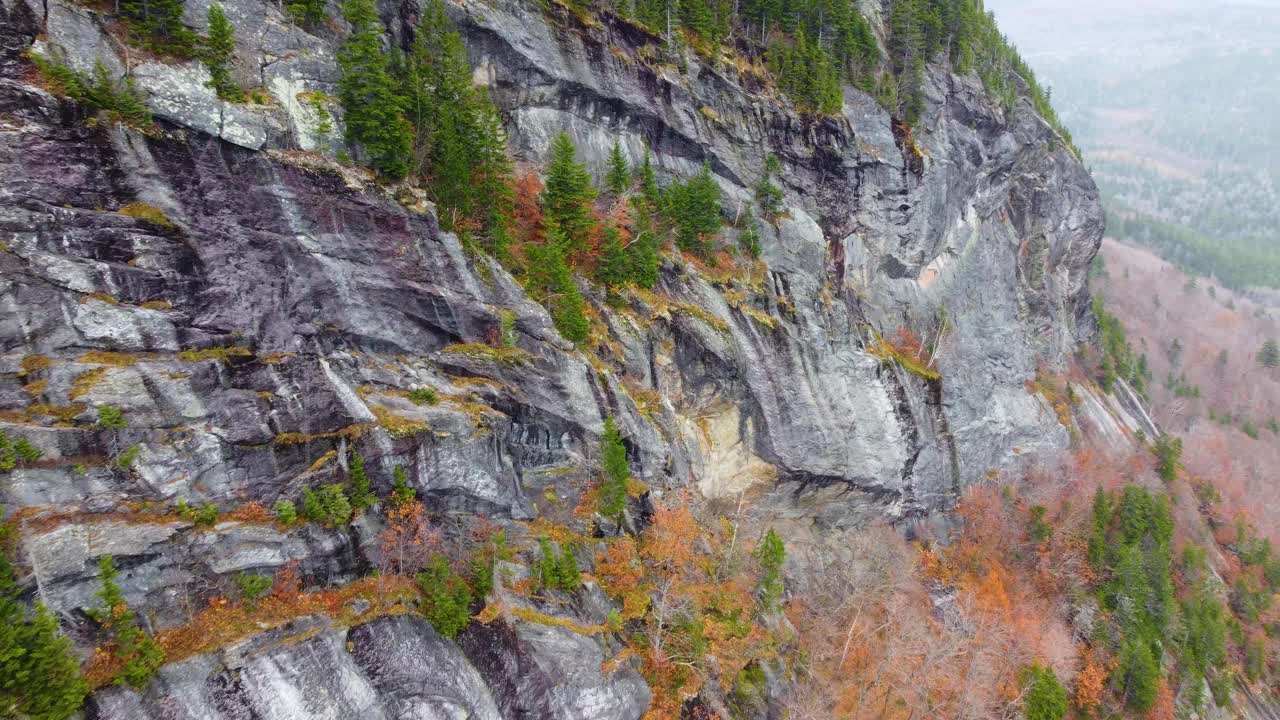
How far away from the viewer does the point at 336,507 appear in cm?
2216

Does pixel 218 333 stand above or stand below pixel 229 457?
above

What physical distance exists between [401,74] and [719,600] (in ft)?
93.4

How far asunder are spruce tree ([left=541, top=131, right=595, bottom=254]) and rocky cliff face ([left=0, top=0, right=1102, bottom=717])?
13.0 feet

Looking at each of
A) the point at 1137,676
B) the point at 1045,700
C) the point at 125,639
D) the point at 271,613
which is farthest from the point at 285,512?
the point at 1137,676

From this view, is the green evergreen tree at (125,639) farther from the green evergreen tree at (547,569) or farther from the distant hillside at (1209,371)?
the distant hillside at (1209,371)

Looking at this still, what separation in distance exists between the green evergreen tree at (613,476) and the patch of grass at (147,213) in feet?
59.3

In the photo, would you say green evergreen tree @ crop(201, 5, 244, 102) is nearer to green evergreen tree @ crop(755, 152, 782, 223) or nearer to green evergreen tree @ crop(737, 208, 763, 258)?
green evergreen tree @ crop(737, 208, 763, 258)

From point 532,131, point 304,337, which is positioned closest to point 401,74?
point 532,131

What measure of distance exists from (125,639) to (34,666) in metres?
2.04

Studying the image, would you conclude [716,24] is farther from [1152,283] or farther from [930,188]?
[1152,283]

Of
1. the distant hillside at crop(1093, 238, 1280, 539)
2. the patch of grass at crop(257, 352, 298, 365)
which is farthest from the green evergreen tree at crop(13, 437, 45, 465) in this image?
the distant hillside at crop(1093, 238, 1280, 539)

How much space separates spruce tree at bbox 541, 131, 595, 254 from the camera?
111 ft

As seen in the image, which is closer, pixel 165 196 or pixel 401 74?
pixel 165 196

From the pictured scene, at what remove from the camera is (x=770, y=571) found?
32.5m
